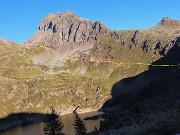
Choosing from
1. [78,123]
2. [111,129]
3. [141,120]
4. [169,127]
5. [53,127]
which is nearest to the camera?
[169,127]

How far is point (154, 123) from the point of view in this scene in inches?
324

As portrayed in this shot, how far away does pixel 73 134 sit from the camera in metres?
159

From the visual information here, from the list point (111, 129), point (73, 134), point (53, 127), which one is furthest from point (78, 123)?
point (111, 129)

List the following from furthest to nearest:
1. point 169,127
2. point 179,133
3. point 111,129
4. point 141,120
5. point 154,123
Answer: point 111,129 < point 141,120 < point 154,123 < point 169,127 < point 179,133

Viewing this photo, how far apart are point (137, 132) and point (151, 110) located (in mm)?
909

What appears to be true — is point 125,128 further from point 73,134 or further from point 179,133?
point 73,134

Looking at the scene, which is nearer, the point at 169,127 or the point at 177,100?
the point at 169,127

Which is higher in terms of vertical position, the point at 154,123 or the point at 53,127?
the point at 154,123

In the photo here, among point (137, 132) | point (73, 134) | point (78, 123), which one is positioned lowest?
point (73, 134)

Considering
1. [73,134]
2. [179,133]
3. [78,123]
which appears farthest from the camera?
[73,134]

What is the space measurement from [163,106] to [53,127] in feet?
247

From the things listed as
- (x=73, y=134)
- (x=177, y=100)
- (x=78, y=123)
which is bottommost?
(x=73, y=134)

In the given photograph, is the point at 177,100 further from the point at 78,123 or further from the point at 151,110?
the point at 78,123

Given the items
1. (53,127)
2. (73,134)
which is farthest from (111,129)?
(73,134)
